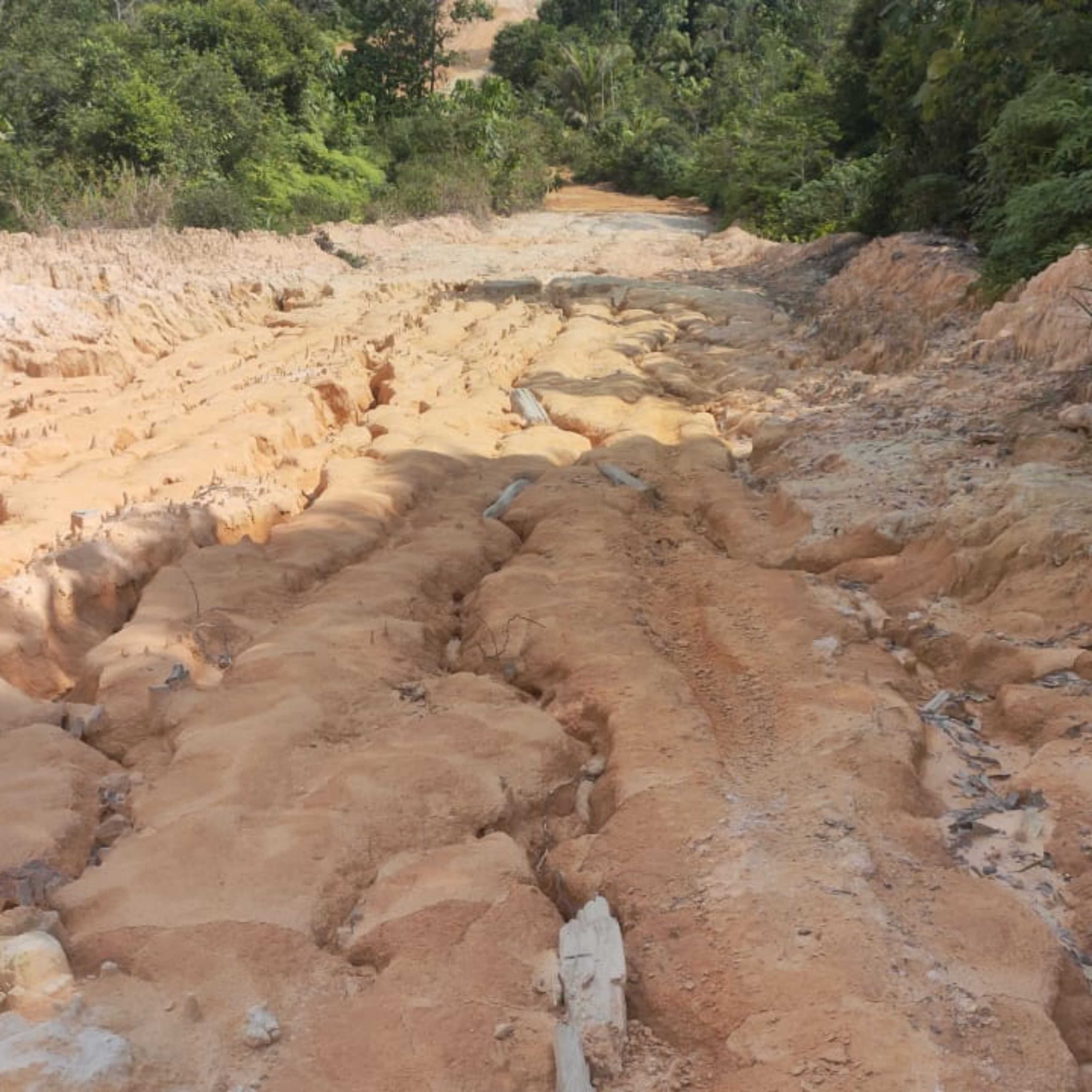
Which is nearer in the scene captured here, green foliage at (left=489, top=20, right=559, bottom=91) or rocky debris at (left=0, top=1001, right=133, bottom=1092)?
rocky debris at (left=0, top=1001, right=133, bottom=1092)

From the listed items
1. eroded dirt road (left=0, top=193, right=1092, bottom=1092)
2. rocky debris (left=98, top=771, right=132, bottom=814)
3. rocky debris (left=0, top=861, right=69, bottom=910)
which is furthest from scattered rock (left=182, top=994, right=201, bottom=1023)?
rocky debris (left=98, top=771, right=132, bottom=814)

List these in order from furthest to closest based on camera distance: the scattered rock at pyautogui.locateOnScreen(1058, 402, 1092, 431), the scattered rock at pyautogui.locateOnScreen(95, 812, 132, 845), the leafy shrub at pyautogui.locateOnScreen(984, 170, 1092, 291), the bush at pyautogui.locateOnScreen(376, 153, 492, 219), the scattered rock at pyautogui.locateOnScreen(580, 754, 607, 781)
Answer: the bush at pyautogui.locateOnScreen(376, 153, 492, 219) < the leafy shrub at pyautogui.locateOnScreen(984, 170, 1092, 291) < the scattered rock at pyautogui.locateOnScreen(1058, 402, 1092, 431) < the scattered rock at pyautogui.locateOnScreen(580, 754, 607, 781) < the scattered rock at pyautogui.locateOnScreen(95, 812, 132, 845)

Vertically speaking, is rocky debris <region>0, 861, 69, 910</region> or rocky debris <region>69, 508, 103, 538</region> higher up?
rocky debris <region>69, 508, 103, 538</region>

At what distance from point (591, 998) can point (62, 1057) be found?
1.05 m

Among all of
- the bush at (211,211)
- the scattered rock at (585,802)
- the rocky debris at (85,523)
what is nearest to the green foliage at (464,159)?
the bush at (211,211)

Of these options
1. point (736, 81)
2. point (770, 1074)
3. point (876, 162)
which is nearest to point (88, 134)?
point (876, 162)

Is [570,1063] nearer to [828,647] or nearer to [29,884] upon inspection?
Result: [29,884]

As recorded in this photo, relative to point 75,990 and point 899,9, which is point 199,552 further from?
point 899,9

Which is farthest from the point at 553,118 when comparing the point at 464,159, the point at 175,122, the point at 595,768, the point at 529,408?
the point at 595,768

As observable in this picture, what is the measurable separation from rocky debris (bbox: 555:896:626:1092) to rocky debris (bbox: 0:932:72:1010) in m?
1.06

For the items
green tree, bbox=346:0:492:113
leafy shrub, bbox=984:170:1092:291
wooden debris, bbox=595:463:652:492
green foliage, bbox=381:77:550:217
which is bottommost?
wooden debris, bbox=595:463:652:492

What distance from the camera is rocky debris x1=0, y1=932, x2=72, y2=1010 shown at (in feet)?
6.83

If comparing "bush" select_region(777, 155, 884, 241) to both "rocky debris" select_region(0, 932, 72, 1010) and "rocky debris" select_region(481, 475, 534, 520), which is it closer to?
"rocky debris" select_region(481, 475, 534, 520)

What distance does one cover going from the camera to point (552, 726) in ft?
10.4
